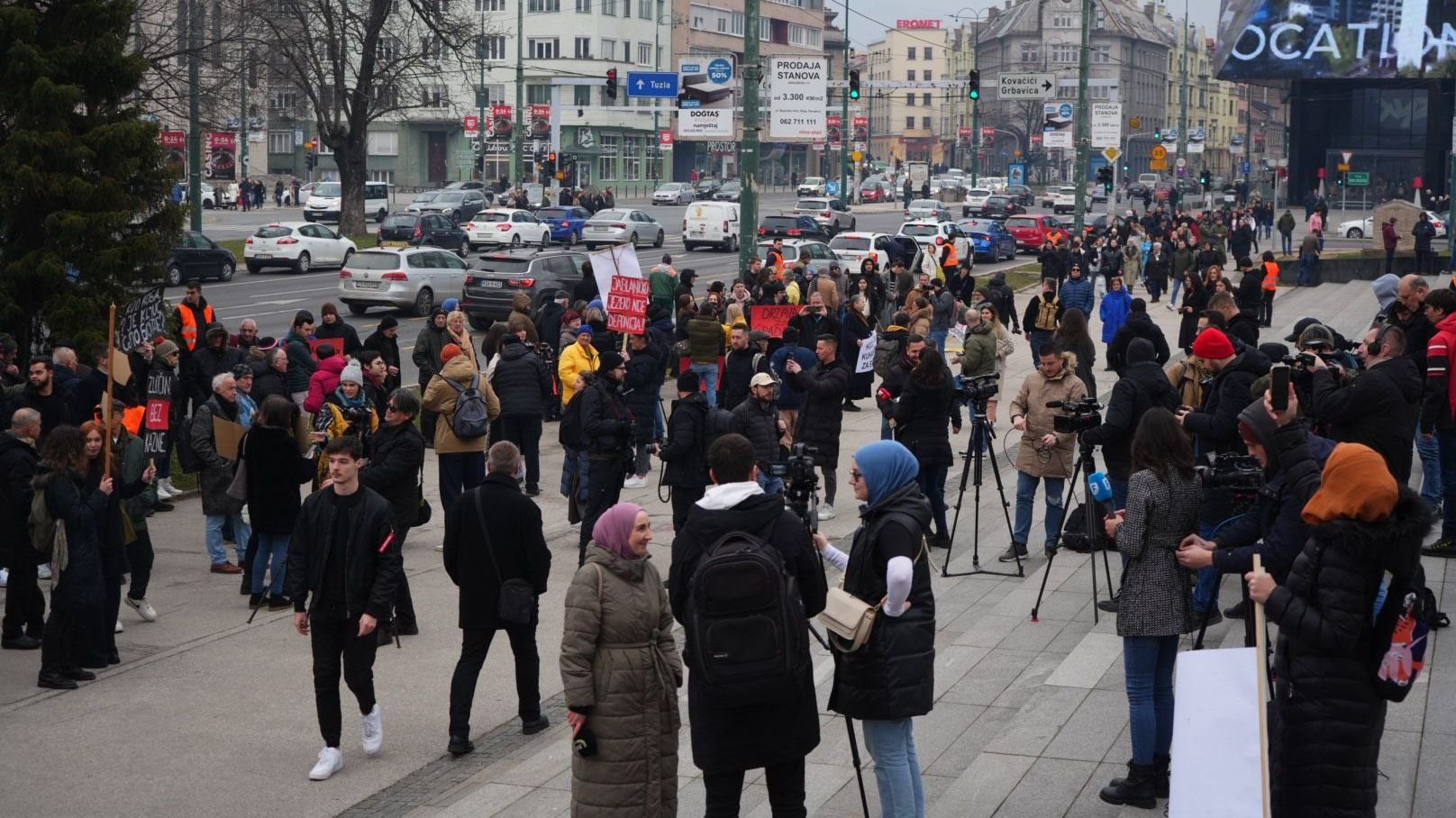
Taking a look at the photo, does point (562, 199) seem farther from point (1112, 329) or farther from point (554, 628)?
point (554, 628)

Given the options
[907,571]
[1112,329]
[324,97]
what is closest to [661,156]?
[324,97]

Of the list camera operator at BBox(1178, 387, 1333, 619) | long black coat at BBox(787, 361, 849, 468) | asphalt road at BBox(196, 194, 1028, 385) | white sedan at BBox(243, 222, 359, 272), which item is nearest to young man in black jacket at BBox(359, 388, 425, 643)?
long black coat at BBox(787, 361, 849, 468)

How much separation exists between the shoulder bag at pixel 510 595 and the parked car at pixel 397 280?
25.8 m

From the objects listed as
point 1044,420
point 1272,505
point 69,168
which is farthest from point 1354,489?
point 69,168

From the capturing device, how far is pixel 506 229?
52969 millimetres

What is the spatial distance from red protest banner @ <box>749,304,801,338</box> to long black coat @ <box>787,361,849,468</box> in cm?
554

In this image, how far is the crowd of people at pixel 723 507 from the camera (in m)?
5.85

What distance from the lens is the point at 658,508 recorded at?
1534 cm

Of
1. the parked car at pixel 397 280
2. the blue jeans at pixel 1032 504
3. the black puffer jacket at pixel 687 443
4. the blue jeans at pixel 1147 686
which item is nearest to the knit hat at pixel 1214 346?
the blue jeans at pixel 1032 504

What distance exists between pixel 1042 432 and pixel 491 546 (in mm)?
5010

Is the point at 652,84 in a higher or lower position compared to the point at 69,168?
higher

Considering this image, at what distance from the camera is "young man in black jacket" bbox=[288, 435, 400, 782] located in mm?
8039

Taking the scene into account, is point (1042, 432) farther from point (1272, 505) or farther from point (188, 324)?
point (188, 324)

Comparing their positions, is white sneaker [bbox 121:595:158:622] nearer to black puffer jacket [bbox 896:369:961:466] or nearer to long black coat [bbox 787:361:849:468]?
long black coat [bbox 787:361:849:468]
